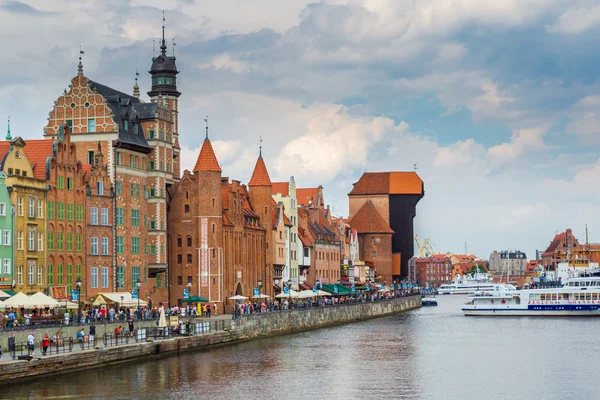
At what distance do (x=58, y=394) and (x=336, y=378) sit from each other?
1835 cm

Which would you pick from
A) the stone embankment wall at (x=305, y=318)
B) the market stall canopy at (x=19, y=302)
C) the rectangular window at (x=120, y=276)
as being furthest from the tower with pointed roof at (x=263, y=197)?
the market stall canopy at (x=19, y=302)

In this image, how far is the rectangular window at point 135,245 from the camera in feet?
336

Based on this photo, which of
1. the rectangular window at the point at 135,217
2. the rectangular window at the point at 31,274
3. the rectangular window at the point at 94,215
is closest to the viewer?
the rectangular window at the point at 31,274

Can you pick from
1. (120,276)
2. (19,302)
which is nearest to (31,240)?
(120,276)

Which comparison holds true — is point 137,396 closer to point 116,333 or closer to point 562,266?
point 116,333

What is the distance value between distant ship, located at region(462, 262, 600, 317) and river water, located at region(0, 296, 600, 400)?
35.7 m

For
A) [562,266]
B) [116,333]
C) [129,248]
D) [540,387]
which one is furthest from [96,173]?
[562,266]

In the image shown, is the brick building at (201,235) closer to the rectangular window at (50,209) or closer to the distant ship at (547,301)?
the rectangular window at (50,209)

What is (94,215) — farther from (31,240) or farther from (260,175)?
(260,175)

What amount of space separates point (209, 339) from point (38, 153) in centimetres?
2158

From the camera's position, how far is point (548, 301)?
142 m

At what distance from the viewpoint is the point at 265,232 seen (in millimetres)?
128625

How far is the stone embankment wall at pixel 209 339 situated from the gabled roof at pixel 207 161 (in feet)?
53.6

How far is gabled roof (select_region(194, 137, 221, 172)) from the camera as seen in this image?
110 meters
